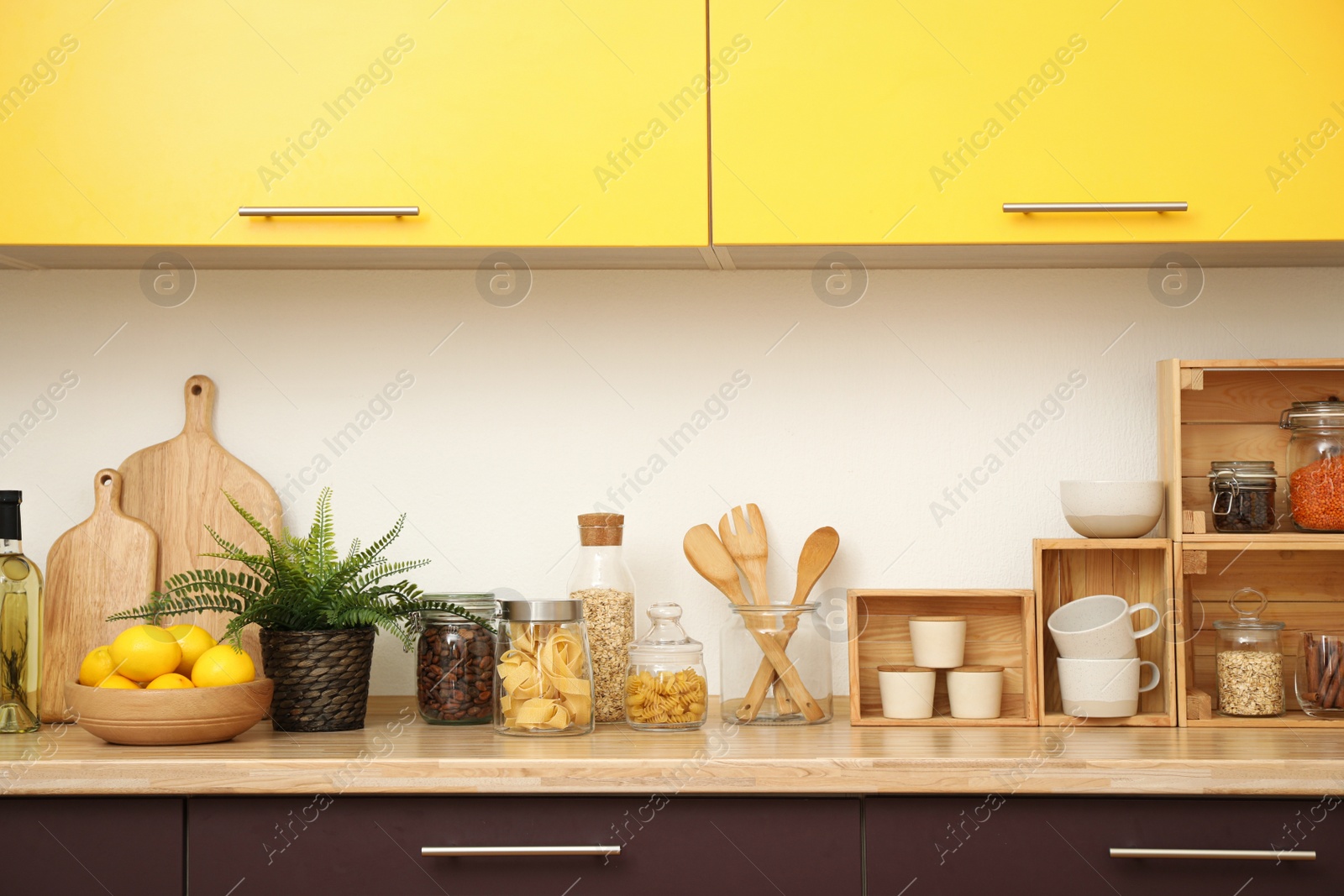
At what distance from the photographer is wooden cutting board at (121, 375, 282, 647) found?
1.75 metres

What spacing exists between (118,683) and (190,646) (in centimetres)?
10

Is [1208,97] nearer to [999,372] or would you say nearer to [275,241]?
[999,372]

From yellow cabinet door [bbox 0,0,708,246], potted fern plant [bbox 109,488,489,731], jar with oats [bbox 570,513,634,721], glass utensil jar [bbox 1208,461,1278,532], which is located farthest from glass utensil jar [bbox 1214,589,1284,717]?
potted fern plant [bbox 109,488,489,731]

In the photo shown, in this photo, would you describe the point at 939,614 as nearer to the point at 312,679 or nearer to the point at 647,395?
the point at 647,395

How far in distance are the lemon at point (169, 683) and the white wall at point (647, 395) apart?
406 millimetres

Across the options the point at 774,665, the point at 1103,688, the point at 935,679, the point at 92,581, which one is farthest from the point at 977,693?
the point at 92,581

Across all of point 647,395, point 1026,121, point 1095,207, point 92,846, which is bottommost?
point 92,846

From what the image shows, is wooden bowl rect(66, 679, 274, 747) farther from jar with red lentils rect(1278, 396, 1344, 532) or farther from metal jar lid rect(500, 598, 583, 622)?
jar with red lentils rect(1278, 396, 1344, 532)

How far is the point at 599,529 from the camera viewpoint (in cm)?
164

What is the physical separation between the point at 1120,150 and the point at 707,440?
2.50 feet

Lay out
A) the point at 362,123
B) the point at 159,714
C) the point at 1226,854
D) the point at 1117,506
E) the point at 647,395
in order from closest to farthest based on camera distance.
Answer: the point at 1226,854
the point at 159,714
the point at 362,123
the point at 1117,506
the point at 647,395

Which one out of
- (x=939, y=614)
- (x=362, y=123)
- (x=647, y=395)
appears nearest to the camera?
(x=362, y=123)

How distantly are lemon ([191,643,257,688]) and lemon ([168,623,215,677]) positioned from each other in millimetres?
15

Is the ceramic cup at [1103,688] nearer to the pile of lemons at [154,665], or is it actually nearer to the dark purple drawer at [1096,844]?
the dark purple drawer at [1096,844]
